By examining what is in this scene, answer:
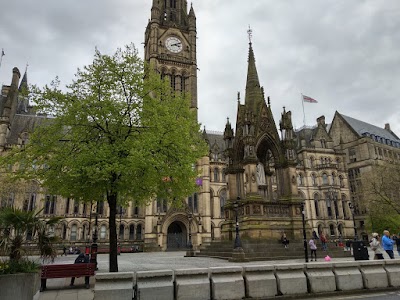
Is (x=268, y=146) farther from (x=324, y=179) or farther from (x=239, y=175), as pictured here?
(x=324, y=179)

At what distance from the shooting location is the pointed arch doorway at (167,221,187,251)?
47312mm

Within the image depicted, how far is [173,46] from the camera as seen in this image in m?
60.0

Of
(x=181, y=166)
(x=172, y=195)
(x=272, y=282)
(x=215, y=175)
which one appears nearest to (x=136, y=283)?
(x=272, y=282)

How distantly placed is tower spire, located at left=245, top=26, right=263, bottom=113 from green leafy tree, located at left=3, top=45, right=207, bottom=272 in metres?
9.24

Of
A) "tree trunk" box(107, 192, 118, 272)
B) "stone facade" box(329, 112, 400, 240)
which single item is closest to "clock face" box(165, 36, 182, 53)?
"stone facade" box(329, 112, 400, 240)

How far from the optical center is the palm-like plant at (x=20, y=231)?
7391mm

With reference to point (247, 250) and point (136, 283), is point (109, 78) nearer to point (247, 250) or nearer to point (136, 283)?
point (136, 283)

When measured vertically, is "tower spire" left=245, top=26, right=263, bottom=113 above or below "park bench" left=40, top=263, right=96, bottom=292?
above

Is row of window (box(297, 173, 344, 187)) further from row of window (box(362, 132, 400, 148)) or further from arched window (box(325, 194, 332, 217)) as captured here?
row of window (box(362, 132, 400, 148))

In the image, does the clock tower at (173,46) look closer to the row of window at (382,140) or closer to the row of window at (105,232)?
the row of window at (105,232)

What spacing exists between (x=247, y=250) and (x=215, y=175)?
38.6 meters

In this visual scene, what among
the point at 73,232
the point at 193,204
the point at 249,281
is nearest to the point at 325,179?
the point at 193,204

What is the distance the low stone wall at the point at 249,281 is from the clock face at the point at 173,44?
187ft

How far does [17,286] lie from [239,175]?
17.4 meters
